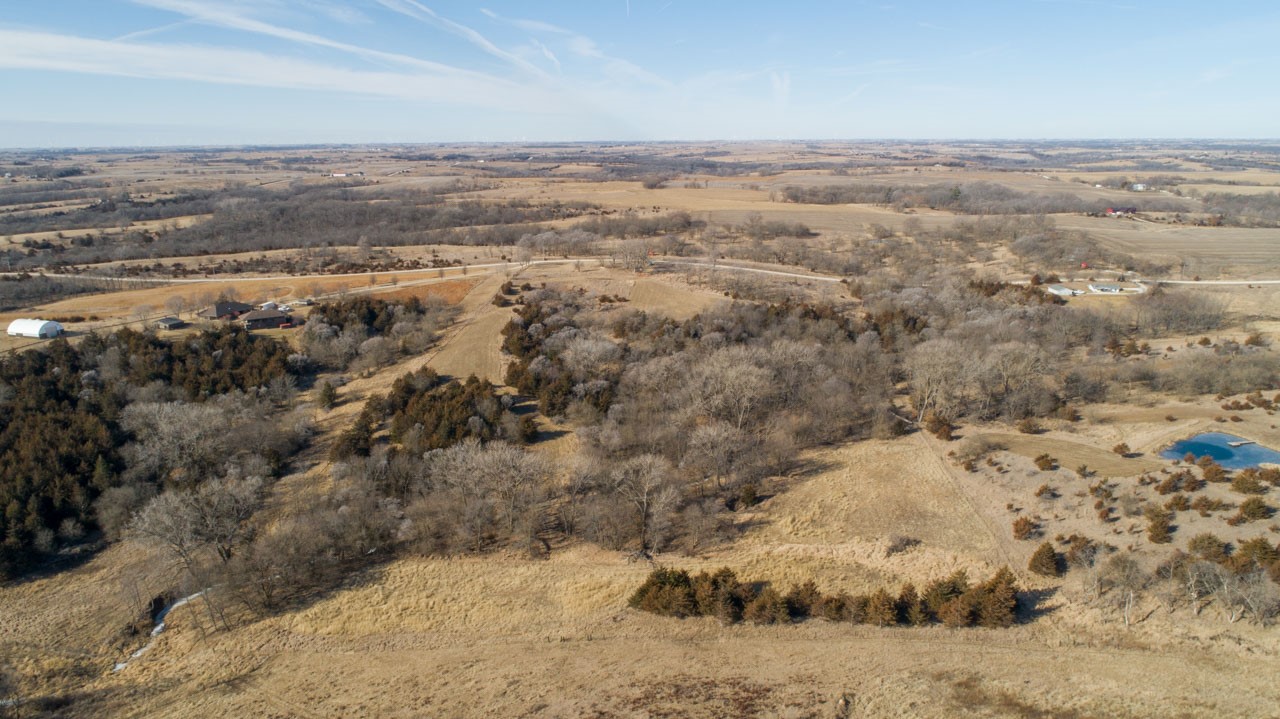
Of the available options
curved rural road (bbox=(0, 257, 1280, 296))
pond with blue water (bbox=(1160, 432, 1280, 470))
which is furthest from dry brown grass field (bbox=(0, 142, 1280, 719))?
curved rural road (bbox=(0, 257, 1280, 296))

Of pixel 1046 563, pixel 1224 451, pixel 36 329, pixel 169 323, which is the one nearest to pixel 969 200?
pixel 1224 451

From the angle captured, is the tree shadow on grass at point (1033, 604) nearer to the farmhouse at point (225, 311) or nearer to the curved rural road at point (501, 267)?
the curved rural road at point (501, 267)

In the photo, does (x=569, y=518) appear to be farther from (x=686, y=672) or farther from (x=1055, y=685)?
(x=1055, y=685)

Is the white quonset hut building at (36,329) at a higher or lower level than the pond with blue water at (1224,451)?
higher

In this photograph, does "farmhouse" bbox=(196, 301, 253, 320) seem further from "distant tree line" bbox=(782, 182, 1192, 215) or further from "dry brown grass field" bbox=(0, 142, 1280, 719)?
"distant tree line" bbox=(782, 182, 1192, 215)

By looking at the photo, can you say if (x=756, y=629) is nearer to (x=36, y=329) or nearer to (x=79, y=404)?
(x=79, y=404)

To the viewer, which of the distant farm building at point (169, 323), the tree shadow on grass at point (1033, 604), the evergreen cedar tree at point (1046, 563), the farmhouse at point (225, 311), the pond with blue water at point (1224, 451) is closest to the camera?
the tree shadow on grass at point (1033, 604)

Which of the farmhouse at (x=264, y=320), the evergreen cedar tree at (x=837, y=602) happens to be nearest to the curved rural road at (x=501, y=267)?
the farmhouse at (x=264, y=320)
